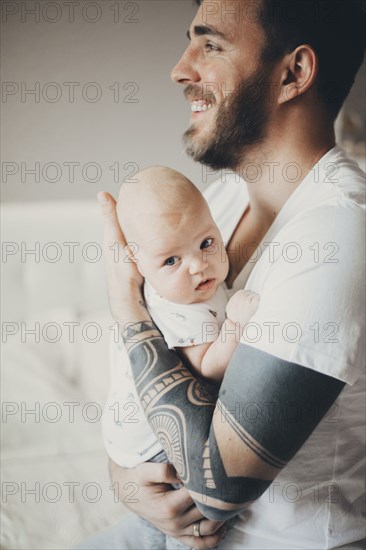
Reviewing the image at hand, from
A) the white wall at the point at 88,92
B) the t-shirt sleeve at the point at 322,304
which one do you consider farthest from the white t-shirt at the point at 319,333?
the white wall at the point at 88,92

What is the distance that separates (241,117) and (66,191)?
42 centimetres

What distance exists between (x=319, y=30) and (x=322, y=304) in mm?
520

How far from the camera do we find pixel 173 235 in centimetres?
82

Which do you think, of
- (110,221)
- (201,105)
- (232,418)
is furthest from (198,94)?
(232,418)

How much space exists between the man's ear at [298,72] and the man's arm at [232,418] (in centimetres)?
47

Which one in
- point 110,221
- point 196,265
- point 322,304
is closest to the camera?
point 322,304

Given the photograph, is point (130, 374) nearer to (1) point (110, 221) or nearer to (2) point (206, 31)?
(1) point (110, 221)

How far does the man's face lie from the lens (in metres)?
0.97

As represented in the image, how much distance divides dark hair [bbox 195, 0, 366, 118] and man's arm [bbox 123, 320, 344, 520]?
52 centimetres

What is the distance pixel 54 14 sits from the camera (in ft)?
3.56

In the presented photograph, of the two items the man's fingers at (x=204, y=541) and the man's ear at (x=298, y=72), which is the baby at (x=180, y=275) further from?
the man's ear at (x=298, y=72)

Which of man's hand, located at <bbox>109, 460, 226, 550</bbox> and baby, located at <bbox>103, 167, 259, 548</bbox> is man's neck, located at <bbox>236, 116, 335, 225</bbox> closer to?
baby, located at <bbox>103, 167, 259, 548</bbox>

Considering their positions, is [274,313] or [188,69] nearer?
[274,313]

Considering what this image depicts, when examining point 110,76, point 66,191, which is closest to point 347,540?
point 66,191
